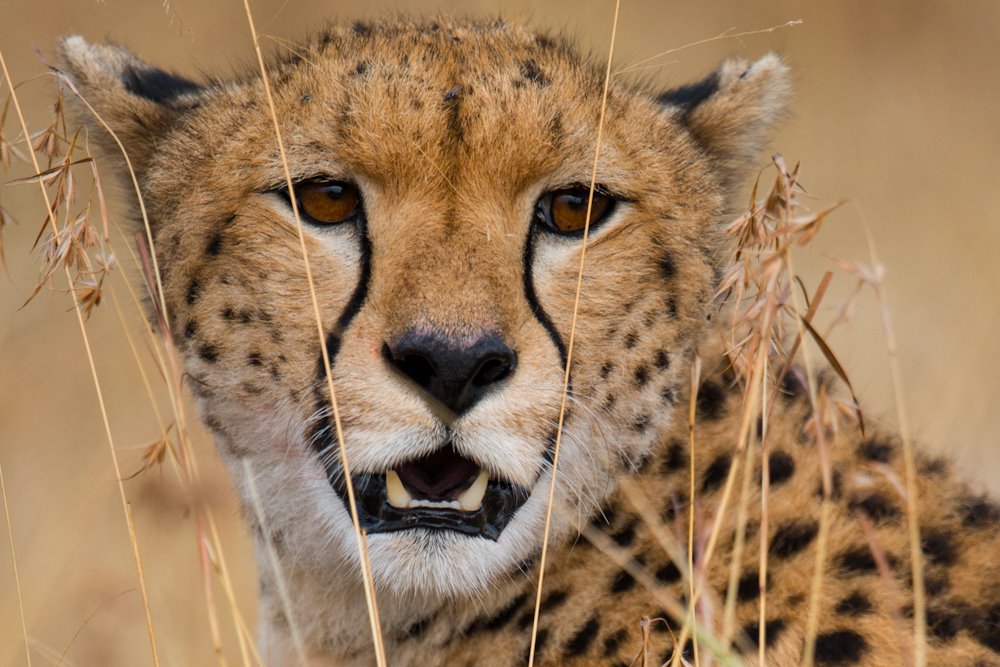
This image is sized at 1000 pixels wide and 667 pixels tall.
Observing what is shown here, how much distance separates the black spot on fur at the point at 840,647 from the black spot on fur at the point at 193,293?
1149 millimetres

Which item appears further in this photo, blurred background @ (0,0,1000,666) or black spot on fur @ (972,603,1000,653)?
blurred background @ (0,0,1000,666)

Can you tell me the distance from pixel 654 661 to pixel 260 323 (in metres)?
0.83

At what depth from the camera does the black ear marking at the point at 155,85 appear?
7.75 ft

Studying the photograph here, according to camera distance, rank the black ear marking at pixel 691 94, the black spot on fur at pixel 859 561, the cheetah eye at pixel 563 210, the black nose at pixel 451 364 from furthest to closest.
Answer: the black ear marking at pixel 691 94 → the cheetah eye at pixel 563 210 → the black spot on fur at pixel 859 561 → the black nose at pixel 451 364

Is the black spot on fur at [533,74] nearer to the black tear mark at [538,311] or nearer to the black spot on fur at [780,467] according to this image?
the black tear mark at [538,311]

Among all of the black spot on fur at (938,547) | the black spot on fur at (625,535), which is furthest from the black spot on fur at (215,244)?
the black spot on fur at (938,547)

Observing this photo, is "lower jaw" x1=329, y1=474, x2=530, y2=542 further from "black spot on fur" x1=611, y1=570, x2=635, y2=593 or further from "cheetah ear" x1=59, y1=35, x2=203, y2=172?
"cheetah ear" x1=59, y1=35, x2=203, y2=172

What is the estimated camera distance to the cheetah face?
6.19 feet

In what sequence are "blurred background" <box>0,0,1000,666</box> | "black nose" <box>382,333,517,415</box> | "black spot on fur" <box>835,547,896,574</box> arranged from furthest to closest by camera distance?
"blurred background" <box>0,0,1000,666</box>
"black spot on fur" <box>835,547,896,574</box>
"black nose" <box>382,333,517,415</box>

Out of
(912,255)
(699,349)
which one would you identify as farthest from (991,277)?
(699,349)

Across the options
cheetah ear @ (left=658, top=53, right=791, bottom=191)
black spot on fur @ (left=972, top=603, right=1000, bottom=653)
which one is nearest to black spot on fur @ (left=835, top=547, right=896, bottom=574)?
black spot on fur @ (left=972, top=603, right=1000, bottom=653)

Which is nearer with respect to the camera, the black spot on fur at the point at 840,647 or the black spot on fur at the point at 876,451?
the black spot on fur at the point at 840,647

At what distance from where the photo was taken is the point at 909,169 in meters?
7.30

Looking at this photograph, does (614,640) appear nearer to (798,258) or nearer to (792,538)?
(792,538)
